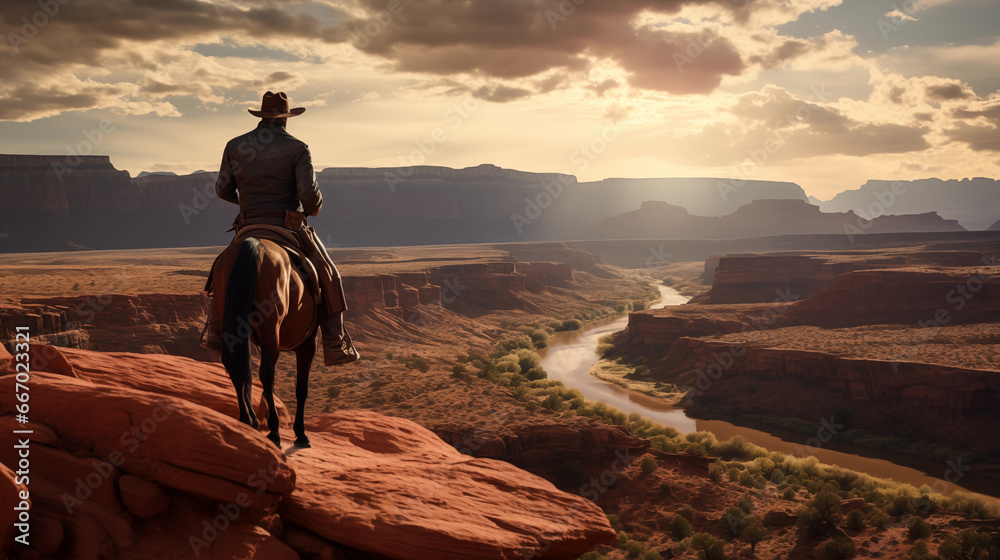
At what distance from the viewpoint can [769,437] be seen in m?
43.0

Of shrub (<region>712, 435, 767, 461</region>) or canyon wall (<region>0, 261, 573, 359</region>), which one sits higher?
canyon wall (<region>0, 261, 573, 359</region>)

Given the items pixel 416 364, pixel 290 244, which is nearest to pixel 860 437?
pixel 416 364

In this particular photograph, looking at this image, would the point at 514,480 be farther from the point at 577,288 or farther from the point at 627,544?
the point at 577,288

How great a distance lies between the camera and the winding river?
35.1 metres

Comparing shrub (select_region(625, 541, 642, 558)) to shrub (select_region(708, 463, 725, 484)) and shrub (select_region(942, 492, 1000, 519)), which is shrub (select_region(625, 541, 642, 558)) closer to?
shrub (select_region(708, 463, 725, 484))

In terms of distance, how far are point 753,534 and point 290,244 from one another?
21007 millimetres

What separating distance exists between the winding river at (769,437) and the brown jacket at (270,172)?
3722 centimetres

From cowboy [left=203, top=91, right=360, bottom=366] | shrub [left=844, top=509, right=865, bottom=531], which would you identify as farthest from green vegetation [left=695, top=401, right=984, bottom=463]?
cowboy [left=203, top=91, right=360, bottom=366]

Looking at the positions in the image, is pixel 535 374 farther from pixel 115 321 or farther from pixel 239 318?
pixel 239 318

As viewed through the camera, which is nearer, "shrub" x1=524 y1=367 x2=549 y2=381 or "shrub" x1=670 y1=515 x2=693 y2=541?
"shrub" x1=670 y1=515 x2=693 y2=541

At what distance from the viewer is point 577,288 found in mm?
127500

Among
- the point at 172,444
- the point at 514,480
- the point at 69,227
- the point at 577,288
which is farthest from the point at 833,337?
the point at 69,227

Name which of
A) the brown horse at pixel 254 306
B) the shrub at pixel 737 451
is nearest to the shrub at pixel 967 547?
the shrub at pixel 737 451

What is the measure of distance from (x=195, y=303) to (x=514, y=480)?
3461cm
